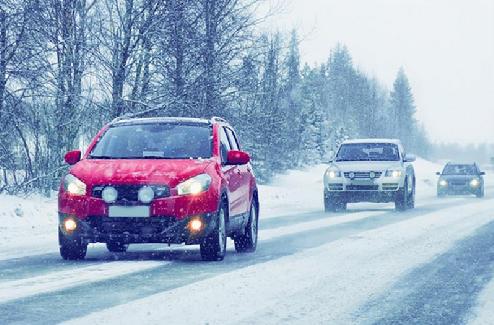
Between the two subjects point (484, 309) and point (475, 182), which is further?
point (475, 182)

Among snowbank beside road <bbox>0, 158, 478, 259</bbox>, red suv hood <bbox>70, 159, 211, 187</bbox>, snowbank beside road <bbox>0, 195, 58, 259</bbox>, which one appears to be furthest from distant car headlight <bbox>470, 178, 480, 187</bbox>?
red suv hood <bbox>70, 159, 211, 187</bbox>

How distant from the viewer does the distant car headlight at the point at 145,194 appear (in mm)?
10305

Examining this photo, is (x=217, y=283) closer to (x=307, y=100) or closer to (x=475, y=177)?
(x=475, y=177)

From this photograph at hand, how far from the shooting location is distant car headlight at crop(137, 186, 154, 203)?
10305 millimetres

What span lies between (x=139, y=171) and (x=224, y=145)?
1.83 meters

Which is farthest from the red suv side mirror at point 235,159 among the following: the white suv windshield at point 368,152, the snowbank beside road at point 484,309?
the white suv windshield at point 368,152

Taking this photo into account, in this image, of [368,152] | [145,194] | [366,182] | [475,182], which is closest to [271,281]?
[145,194]

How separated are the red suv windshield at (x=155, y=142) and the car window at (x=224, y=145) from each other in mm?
213

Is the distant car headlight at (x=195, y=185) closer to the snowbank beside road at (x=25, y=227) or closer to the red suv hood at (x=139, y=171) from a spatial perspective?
the red suv hood at (x=139, y=171)

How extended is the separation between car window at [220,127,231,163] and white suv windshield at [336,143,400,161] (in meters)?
12.5

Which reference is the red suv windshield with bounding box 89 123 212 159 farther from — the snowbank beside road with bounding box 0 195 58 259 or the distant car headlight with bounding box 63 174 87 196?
the snowbank beside road with bounding box 0 195 58 259

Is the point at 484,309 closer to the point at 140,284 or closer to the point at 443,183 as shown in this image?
the point at 140,284

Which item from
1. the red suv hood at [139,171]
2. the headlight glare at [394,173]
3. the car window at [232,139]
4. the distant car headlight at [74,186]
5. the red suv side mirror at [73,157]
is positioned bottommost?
the headlight glare at [394,173]

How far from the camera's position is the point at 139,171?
1048cm
